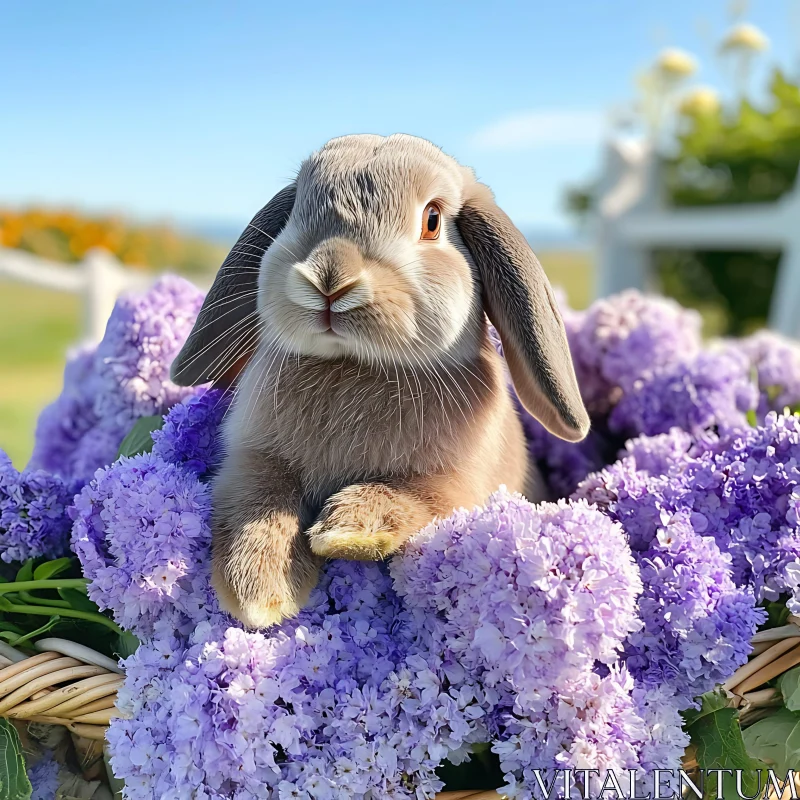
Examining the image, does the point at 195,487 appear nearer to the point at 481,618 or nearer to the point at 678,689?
the point at 481,618

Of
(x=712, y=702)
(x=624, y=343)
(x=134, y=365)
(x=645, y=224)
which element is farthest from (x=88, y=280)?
(x=712, y=702)

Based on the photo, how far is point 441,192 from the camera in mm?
880

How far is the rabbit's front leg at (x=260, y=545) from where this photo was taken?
2.51 ft

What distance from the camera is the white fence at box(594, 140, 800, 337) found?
309 cm

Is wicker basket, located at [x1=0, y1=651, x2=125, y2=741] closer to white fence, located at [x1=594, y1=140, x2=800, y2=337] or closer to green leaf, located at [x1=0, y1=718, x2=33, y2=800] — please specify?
green leaf, located at [x1=0, y1=718, x2=33, y2=800]

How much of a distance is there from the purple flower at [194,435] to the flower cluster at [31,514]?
0.47ft

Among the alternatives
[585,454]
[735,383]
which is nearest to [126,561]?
[585,454]

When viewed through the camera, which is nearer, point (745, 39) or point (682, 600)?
point (682, 600)

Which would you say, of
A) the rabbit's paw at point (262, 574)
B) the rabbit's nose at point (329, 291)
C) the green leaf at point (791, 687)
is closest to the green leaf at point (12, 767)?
the rabbit's paw at point (262, 574)

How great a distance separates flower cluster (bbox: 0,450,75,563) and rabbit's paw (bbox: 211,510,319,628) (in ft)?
0.85

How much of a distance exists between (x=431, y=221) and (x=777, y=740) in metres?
0.62

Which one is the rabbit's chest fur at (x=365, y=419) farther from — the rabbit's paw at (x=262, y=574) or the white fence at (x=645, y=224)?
the white fence at (x=645, y=224)

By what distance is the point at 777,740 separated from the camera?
0.81m

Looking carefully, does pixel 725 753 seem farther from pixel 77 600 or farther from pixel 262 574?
pixel 77 600
